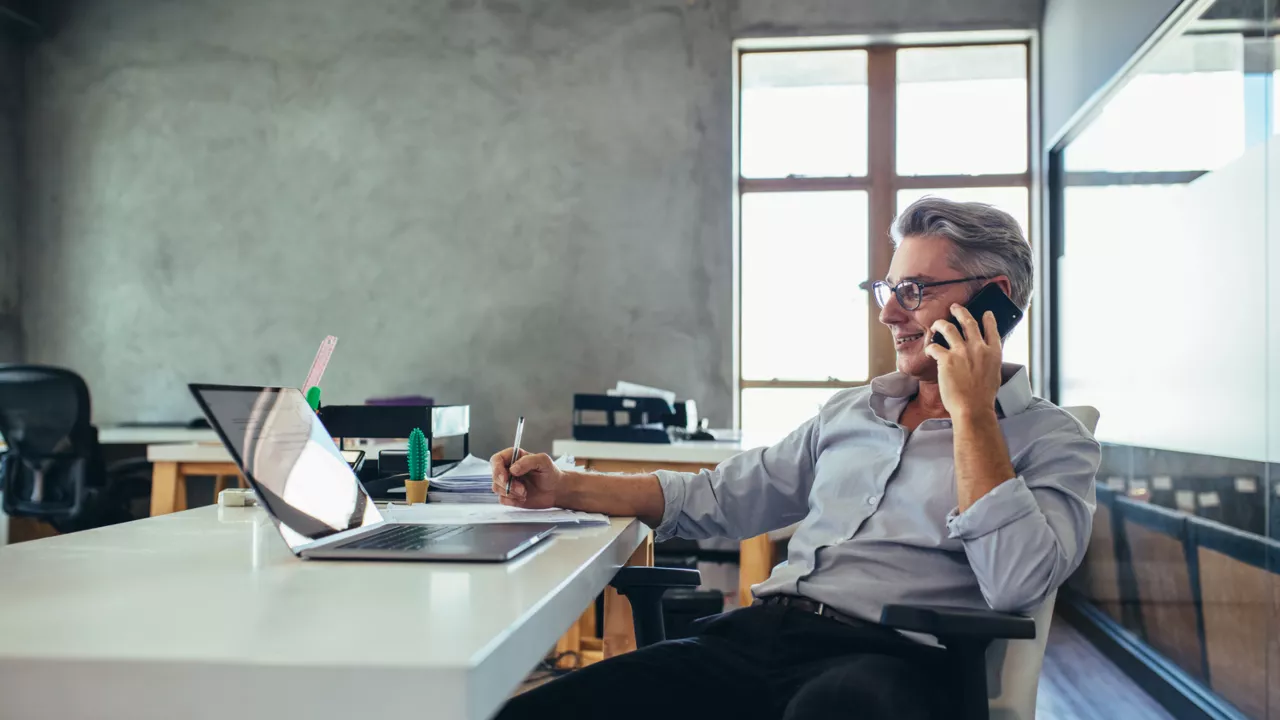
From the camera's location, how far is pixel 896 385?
1.50 metres

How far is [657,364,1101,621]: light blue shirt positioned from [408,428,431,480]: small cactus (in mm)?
384

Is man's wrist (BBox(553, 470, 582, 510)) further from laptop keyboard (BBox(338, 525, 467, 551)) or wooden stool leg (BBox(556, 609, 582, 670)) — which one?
wooden stool leg (BBox(556, 609, 582, 670))

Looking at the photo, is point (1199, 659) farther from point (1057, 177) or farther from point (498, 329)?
point (498, 329)

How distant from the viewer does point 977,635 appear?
99 centimetres

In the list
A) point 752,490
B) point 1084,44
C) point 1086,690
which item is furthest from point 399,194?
point 1086,690

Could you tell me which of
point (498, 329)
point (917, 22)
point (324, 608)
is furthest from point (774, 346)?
point (324, 608)

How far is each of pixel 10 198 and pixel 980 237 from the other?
16.7 ft

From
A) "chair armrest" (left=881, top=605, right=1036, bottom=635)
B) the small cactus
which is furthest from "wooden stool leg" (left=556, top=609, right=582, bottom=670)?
"chair armrest" (left=881, top=605, right=1036, bottom=635)

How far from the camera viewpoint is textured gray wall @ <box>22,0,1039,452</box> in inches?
176

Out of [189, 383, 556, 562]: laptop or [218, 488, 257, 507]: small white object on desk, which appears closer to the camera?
[189, 383, 556, 562]: laptop

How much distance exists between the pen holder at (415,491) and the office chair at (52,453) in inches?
106

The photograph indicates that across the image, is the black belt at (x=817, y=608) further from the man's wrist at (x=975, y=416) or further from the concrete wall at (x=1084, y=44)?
the concrete wall at (x=1084, y=44)

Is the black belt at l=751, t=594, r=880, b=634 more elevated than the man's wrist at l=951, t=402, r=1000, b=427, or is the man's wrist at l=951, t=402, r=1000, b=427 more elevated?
the man's wrist at l=951, t=402, r=1000, b=427

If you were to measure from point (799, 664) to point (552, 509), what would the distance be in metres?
0.41
